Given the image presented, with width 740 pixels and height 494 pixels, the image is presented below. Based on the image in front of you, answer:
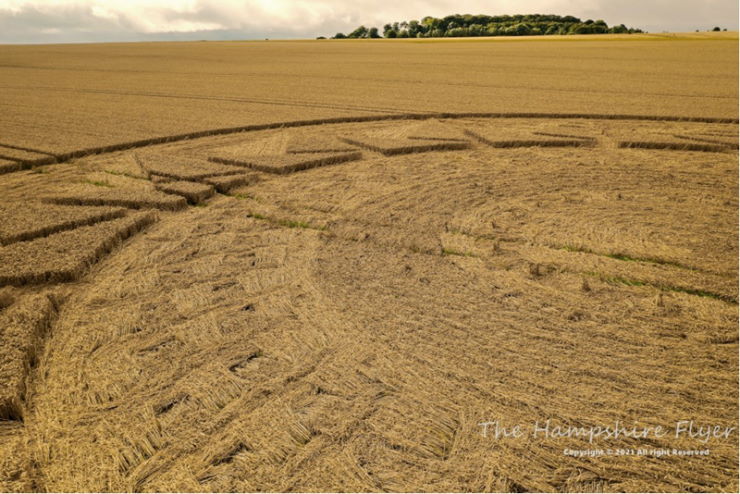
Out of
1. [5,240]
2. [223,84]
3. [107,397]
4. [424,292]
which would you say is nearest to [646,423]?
[424,292]

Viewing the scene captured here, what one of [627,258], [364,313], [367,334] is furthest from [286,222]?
[627,258]

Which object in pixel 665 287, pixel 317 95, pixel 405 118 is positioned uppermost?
pixel 317 95

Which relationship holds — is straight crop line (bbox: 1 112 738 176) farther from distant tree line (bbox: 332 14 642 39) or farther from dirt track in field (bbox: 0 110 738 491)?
distant tree line (bbox: 332 14 642 39)

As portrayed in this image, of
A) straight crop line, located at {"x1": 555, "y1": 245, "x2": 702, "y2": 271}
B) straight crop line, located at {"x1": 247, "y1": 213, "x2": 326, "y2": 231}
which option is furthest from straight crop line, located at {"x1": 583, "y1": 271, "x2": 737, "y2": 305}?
straight crop line, located at {"x1": 247, "y1": 213, "x2": 326, "y2": 231}

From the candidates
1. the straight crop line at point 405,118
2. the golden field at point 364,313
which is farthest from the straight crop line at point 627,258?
the straight crop line at point 405,118

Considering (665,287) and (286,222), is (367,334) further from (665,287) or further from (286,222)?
(665,287)

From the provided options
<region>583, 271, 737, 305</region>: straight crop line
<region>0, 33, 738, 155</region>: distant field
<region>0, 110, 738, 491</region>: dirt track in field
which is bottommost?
<region>583, 271, 737, 305</region>: straight crop line

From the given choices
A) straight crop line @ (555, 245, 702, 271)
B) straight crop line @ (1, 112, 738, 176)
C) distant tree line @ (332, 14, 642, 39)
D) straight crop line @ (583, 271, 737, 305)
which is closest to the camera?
straight crop line @ (583, 271, 737, 305)
